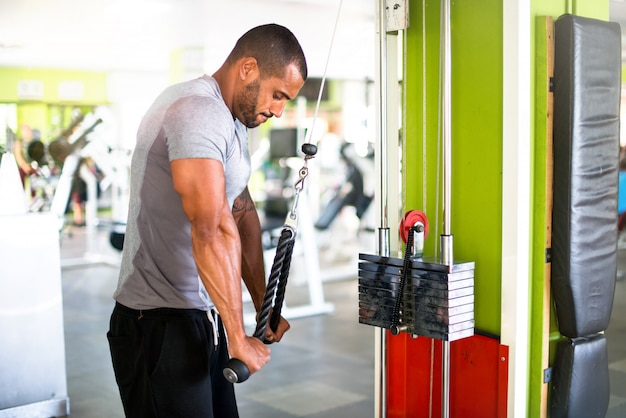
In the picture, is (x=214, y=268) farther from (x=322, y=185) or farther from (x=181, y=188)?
(x=322, y=185)

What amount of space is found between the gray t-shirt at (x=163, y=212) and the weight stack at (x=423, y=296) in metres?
0.61

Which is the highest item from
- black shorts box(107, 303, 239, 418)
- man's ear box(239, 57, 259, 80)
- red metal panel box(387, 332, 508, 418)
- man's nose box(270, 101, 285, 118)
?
man's ear box(239, 57, 259, 80)

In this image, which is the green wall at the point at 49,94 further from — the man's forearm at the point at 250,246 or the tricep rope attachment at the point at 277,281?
the tricep rope attachment at the point at 277,281

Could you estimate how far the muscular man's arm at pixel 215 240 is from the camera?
4.99 ft

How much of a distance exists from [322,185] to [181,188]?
412 inches

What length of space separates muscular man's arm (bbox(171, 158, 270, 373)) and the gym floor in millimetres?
1836

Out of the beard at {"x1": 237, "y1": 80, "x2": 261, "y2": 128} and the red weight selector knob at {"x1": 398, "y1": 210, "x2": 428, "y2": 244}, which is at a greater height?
the beard at {"x1": 237, "y1": 80, "x2": 261, "y2": 128}

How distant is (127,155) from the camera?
26.4 ft

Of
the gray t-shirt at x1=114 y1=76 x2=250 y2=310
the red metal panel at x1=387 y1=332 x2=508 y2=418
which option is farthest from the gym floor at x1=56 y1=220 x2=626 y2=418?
the gray t-shirt at x1=114 y1=76 x2=250 y2=310

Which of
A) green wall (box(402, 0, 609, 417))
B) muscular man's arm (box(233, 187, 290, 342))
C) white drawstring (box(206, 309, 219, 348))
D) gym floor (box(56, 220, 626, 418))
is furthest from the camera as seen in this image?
gym floor (box(56, 220, 626, 418))

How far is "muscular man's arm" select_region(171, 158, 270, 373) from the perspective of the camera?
1520 mm

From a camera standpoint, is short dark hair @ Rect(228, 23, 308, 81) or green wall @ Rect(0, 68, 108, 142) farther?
green wall @ Rect(0, 68, 108, 142)

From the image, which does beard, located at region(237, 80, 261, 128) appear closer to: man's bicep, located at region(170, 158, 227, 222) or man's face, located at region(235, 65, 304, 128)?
man's face, located at region(235, 65, 304, 128)

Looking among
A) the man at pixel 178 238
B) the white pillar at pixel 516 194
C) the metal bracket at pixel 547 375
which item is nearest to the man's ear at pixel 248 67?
the man at pixel 178 238
